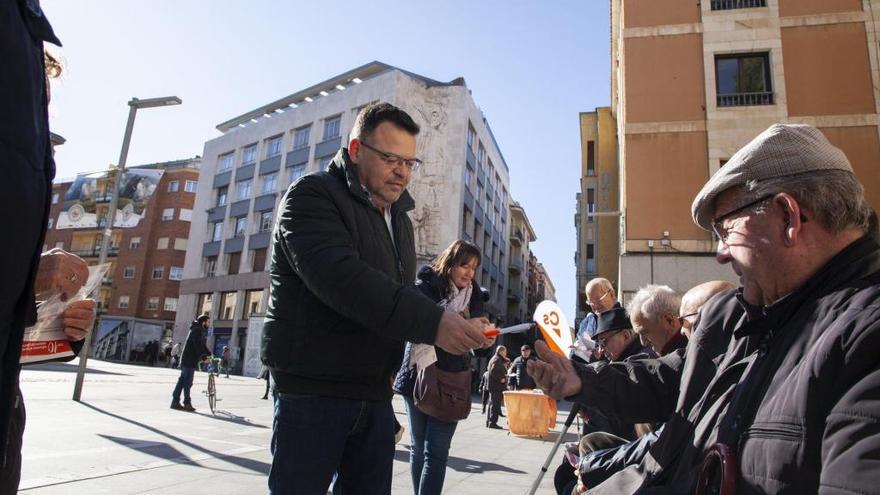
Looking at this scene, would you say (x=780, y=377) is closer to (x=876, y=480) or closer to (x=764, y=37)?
(x=876, y=480)

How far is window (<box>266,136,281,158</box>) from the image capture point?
41.2 metres

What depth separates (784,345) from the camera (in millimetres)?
1411

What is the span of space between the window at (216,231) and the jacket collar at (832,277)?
1744 inches

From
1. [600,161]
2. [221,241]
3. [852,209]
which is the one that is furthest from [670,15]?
[221,241]

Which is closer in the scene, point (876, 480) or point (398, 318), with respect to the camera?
point (876, 480)

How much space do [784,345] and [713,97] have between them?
1735 cm

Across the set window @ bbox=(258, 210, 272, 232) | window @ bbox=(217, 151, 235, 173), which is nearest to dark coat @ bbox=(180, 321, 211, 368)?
window @ bbox=(258, 210, 272, 232)

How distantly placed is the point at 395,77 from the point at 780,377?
3547 cm

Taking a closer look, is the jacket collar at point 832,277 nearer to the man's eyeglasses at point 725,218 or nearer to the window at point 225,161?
the man's eyeglasses at point 725,218

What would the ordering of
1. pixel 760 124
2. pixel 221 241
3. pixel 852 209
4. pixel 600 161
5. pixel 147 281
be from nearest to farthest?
pixel 852 209
pixel 760 124
pixel 600 161
pixel 221 241
pixel 147 281

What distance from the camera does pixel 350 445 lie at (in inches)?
81.7

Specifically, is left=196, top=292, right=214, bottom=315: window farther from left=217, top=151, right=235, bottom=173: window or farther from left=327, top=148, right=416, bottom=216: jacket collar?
left=327, top=148, right=416, bottom=216: jacket collar

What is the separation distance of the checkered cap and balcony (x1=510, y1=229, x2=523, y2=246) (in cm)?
5528

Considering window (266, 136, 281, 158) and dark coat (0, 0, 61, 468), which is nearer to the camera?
dark coat (0, 0, 61, 468)
